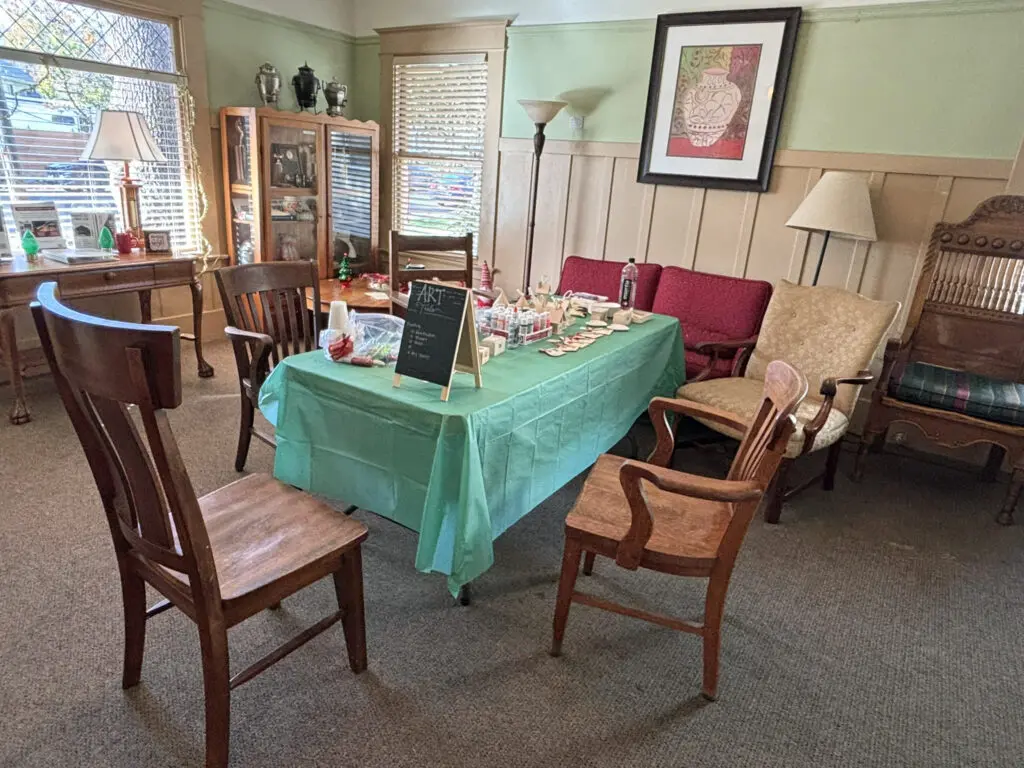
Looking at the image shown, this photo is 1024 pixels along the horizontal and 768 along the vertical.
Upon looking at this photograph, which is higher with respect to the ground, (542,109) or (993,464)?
(542,109)

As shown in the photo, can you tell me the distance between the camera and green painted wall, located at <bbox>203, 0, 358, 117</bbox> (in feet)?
13.3

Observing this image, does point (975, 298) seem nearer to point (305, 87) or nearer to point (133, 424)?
point (133, 424)

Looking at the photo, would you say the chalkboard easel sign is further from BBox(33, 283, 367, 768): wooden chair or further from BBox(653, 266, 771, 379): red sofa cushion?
BBox(653, 266, 771, 379): red sofa cushion

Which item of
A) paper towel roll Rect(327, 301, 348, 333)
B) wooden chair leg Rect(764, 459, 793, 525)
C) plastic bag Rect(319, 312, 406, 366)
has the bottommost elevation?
wooden chair leg Rect(764, 459, 793, 525)

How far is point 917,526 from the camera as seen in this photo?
8.98 feet

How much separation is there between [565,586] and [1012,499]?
226 cm


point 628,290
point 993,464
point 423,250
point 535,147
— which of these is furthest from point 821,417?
point 535,147

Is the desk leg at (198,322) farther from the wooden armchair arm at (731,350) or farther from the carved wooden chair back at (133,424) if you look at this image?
the wooden armchair arm at (731,350)

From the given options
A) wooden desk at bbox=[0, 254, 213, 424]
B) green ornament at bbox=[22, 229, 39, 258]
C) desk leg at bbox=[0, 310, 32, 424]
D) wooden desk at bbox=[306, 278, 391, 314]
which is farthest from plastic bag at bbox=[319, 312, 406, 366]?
green ornament at bbox=[22, 229, 39, 258]

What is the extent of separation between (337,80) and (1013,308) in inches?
179

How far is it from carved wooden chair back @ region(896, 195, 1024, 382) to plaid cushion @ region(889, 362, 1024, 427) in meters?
0.11

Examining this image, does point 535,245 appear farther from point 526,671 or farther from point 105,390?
point 105,390

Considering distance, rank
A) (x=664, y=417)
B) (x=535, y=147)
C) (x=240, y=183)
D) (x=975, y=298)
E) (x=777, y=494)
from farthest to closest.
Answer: (x=240, y=183) → (x=535, y=147) → (x=975, y=298) → (x=777, y=494) → (x=664, y=417)

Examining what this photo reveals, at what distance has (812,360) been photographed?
3.00 metres
